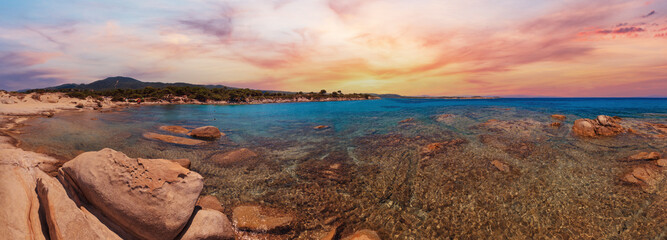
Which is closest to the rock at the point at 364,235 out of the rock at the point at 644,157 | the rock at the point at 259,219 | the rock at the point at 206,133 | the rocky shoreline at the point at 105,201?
the rocky shoreline at the point at 105,201

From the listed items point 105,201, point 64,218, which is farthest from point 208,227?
point 64,218

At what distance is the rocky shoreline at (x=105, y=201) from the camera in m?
4.47

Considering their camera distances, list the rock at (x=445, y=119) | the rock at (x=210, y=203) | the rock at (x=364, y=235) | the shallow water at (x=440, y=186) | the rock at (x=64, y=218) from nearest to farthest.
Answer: the rock at (x=64, y=218)
the rock at (x=364, y=235)
the shallow water at (x=440, y=186)
the rock at (x=210, y=203)
the rock at (x=445, y=119)

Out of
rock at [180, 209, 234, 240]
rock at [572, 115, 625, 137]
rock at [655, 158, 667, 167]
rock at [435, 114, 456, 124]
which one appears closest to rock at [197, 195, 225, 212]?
rock at [180, 209, 234, 240]

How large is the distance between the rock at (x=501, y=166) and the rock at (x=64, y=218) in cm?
1722

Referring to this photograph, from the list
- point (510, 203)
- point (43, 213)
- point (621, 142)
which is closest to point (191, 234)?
point (43, 213)

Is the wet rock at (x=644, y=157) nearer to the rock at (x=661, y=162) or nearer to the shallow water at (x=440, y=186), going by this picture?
the shallow water at (x=440, y=186)

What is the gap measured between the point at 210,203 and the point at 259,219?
2.38 meters

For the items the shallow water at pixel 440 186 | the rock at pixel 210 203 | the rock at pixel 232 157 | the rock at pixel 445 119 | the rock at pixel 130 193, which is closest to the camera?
the rock at pixel 130 193

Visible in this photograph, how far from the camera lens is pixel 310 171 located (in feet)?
39.4

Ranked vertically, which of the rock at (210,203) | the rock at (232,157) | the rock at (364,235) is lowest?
the rock at (364,235)

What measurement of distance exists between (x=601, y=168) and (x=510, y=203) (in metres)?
8.95

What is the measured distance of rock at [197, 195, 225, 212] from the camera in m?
7.92

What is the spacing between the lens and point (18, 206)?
4430 mm
